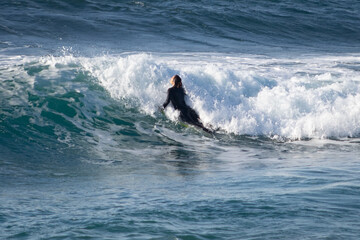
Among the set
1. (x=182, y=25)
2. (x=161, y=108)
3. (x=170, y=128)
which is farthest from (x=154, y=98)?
(x=182, y=25)

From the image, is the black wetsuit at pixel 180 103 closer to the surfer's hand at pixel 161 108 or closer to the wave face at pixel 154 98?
the wave face at pixel 154 98

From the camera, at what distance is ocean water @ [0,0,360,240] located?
4.64 metres

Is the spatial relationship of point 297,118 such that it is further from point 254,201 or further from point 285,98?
point 254,201

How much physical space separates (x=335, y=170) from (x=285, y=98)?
17.2ft

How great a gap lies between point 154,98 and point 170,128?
1.34 meters

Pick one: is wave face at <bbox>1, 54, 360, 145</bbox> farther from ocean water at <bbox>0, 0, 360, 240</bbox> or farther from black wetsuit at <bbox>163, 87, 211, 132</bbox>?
black wetsuit at <bbox>163, 87, 211, 132</bbox>

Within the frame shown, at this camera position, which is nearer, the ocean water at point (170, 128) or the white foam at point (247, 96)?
the ocean water at point (170, 128)

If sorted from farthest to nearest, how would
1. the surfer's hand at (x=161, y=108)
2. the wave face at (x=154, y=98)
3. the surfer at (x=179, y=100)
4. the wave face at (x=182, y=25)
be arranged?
1. the wave face at (x=182, y=25)
2. the surfer's hand at (x=161, y=108)
3. the surfer at (x=179, y=100)
4. the wave face at (x=154, y=98)

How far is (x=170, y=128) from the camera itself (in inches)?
411

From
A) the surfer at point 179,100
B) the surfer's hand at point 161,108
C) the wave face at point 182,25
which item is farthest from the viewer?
the wave face at point 182,25

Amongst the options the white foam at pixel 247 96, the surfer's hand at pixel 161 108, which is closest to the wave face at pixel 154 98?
the white foam at pixel 247 96

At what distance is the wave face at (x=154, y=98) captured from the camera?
404 inches

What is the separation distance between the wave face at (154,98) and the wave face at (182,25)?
207 inches

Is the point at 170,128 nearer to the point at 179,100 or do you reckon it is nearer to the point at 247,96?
the point at 179,100
